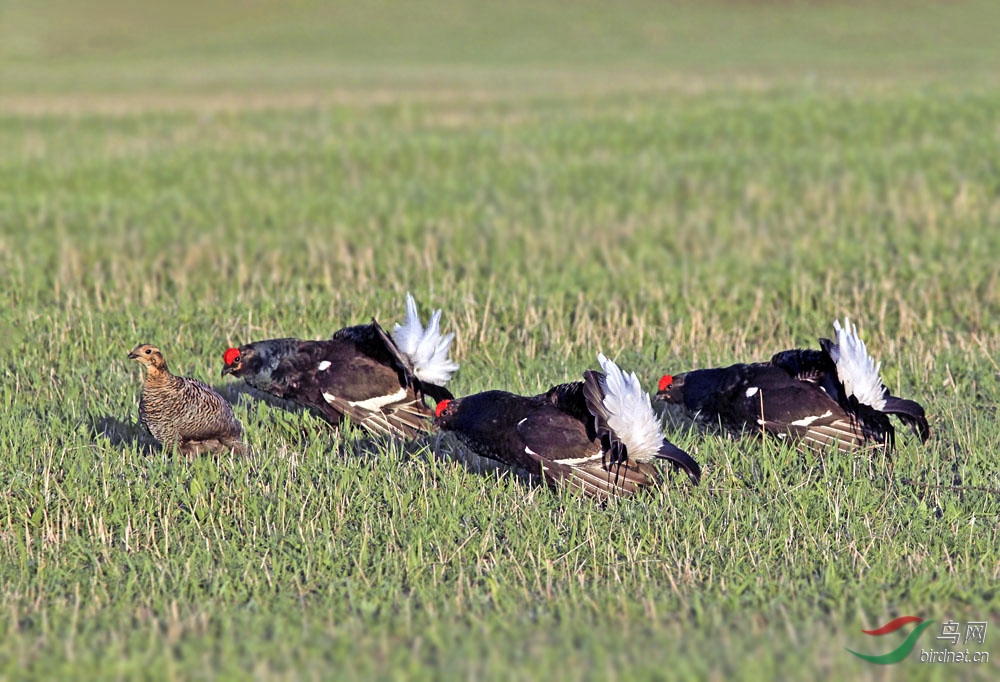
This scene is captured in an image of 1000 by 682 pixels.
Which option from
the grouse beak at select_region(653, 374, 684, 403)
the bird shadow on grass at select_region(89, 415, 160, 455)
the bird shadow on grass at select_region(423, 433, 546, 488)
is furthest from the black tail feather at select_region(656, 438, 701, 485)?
the bird shadow on grass at select_region(89, 415, 160, 455)

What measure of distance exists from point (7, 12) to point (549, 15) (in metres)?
44.3

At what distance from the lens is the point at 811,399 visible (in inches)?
306

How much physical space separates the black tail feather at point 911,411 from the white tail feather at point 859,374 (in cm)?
6

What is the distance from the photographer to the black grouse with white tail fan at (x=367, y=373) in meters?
8.26

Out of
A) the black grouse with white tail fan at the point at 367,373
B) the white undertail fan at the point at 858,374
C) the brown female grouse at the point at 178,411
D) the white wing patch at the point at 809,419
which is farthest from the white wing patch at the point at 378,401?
the white undertail fan at the point at 858,374

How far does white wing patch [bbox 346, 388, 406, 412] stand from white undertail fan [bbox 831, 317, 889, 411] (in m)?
3.31

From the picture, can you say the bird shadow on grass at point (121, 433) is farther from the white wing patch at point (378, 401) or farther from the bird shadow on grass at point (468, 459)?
the bird shadow on grass at point (468, 459)

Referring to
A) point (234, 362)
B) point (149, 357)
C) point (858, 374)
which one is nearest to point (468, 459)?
point (234, 362)

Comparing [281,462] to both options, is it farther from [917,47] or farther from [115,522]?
[917,47]

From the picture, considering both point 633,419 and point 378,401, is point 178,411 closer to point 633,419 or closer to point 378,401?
point 378,401

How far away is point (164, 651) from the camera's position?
4777mm

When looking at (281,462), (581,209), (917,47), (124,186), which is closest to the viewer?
(281,462)

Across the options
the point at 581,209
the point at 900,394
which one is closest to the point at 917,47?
the point at 581,209

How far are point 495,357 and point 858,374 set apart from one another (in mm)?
3854
